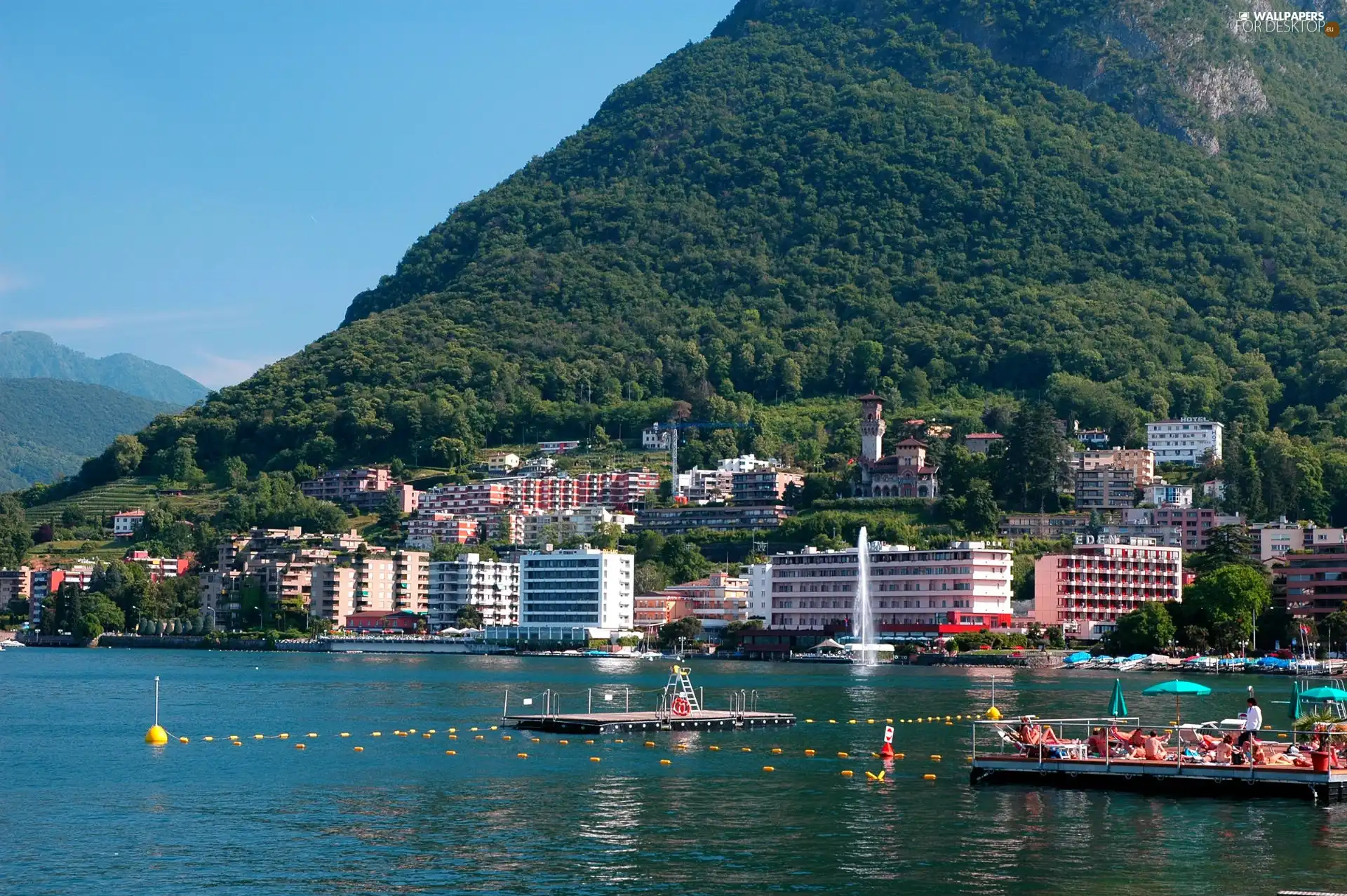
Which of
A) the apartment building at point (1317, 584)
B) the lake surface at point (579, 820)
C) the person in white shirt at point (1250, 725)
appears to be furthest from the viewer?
the apartment building at point (1317, 584)

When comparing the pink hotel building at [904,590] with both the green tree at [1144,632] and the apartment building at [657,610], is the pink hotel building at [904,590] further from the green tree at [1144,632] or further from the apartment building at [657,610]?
the green tree at [1144,632]

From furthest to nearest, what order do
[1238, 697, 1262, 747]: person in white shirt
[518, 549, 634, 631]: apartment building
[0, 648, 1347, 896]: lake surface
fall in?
1. [518, 549, 634, 631]: apartment building
2. [1238, 697, 1262, 747]: person in white shirt
3. [0, 648, 1347, 896]: lake surface

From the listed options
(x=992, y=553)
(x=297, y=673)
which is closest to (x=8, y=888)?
(x=297, y=673)

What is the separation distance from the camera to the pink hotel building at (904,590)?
16650 centimetres

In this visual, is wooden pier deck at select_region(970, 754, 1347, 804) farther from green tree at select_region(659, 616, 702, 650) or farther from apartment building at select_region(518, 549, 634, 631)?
apartment building at select_region(518, 549, 634, 631)

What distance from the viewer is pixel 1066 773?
56219 millimetres

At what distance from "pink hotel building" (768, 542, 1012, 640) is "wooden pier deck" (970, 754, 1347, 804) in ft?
357

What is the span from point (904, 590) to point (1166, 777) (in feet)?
379

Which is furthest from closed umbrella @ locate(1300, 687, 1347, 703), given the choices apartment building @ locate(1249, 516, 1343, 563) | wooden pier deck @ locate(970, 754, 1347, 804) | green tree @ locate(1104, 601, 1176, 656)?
apartment building @ locate(1249, 516, 1343, 563)

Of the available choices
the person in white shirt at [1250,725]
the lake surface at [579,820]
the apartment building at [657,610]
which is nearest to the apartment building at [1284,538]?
the apartment building at [657,610]

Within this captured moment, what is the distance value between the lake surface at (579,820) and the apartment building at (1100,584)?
7941cm

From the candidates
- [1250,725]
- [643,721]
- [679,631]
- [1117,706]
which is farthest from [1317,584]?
[1250,725]

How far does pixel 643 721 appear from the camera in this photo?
8050cm

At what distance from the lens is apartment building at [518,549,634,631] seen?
19462 cm
